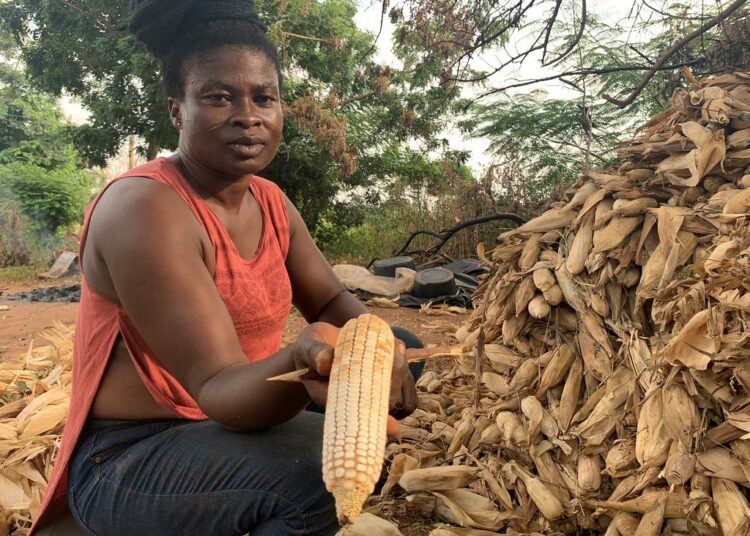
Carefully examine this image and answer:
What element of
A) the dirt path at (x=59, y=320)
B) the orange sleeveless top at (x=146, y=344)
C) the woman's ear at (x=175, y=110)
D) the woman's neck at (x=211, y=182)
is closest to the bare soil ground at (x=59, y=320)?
the dirt path at (x=59, y=320)

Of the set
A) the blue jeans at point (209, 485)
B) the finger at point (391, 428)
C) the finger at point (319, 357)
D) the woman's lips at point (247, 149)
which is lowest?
the blue jeans at point (209, 485)

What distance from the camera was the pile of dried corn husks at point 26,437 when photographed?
2.50m

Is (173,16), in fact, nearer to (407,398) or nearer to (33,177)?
(407,398)

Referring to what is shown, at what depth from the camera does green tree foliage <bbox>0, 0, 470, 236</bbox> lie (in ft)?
34.1

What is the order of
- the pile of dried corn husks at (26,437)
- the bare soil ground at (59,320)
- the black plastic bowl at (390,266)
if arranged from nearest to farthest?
the pile of dried corn husks at (26,437) → the bare soil ground at (59,320) → the black plastic bowl at (390,266)

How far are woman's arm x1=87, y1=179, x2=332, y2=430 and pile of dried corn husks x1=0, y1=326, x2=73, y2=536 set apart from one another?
5.37 ft

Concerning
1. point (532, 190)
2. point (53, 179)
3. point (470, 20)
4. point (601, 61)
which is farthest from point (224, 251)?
point (53, 179)

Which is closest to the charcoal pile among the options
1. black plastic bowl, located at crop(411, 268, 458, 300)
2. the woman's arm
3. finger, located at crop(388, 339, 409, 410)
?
black plastic bowl, located at crop(411, 268, 458, 300)

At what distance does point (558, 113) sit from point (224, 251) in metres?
10.3

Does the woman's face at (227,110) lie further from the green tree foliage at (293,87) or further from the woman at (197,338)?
the green tree foliage at (293,87)

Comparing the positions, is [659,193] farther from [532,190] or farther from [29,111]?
[29,111]

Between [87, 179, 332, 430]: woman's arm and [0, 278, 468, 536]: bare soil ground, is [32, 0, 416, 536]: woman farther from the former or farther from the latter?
[0, 278, 468, 536]: bare soil ground

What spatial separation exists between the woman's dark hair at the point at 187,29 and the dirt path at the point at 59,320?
3.72m

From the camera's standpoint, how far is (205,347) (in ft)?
4.25
